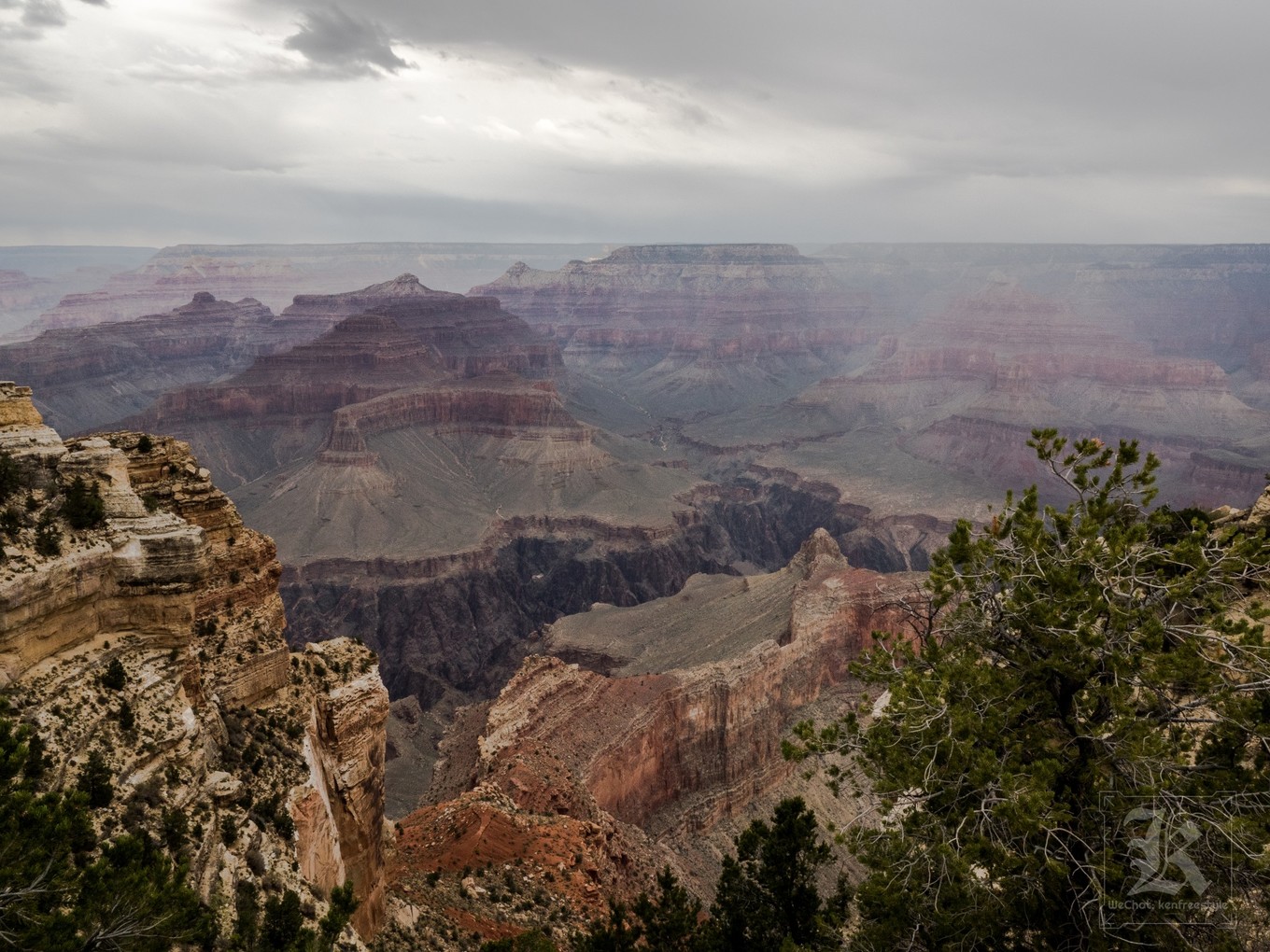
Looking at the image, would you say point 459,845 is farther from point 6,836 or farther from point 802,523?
point 802,523

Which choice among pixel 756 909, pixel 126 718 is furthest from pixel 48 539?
pixel 756 909

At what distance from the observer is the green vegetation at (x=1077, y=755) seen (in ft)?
41.3

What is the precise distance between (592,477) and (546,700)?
95.2 metres

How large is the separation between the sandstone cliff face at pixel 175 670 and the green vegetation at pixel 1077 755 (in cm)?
1094

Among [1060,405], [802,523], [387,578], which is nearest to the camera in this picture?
[387,578]

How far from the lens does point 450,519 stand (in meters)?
121

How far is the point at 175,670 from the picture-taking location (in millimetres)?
16688

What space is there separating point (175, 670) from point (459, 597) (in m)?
90.0

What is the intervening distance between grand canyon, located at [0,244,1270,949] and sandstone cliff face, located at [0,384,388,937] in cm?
7

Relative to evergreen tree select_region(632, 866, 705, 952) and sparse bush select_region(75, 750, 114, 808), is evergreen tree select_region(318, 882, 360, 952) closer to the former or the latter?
sparse bush select_region(75, 750, 114, 808)

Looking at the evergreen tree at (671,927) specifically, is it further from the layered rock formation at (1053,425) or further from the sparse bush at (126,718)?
the layered rock formation at (1053,425)

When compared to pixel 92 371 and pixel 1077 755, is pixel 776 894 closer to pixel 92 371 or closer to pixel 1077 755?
pixel 1077 755

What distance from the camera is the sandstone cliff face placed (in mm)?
14641

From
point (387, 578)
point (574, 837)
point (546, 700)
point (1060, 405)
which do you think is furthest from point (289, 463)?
point (1060, 405)
